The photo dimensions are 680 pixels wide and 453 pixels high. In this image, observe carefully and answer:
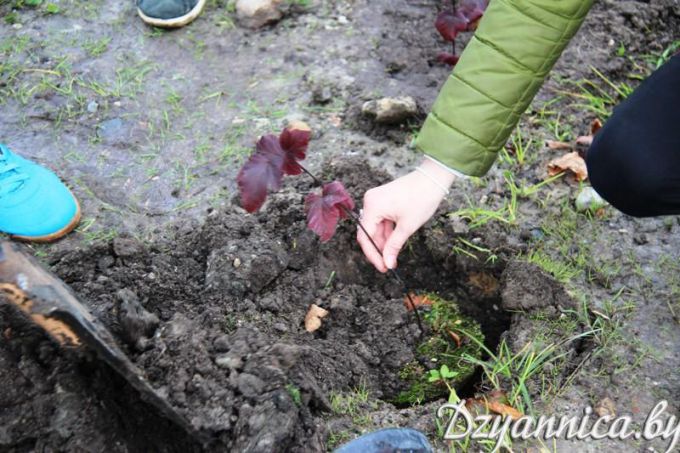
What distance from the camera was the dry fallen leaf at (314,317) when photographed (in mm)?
2316

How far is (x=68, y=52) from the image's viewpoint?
3.35 metres

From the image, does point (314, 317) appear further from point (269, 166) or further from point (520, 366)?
point (520, 366)

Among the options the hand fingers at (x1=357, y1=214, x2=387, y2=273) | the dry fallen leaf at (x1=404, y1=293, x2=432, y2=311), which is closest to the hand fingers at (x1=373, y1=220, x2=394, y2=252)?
the hand fingers at (x1=357, y1=214, x2=387, y2=273)

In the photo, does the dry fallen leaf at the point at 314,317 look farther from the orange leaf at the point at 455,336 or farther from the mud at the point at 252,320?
the orange leaf at the point at 455,336

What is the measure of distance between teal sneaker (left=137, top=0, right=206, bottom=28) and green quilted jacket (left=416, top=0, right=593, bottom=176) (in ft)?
6.38

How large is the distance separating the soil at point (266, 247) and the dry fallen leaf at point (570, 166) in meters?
0.06

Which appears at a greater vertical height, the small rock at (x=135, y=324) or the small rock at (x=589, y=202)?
the small rock at (x=589, y=202)

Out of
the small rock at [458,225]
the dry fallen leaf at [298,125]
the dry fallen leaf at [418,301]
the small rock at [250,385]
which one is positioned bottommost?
the dry fallen leaf at [418,301]

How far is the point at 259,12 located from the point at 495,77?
74.4 inches

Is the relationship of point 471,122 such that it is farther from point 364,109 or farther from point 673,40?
point 673,40

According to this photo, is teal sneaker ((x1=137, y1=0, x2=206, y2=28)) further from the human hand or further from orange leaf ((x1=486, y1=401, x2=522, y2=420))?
orange leaf ((x1=486, y1=401, x2=522, y2=420))

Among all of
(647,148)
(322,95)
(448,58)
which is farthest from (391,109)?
(647,148)

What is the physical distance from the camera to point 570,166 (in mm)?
2752

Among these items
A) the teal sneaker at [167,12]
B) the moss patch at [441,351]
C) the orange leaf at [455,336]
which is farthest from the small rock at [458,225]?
the teal sneaker at [167,12]
